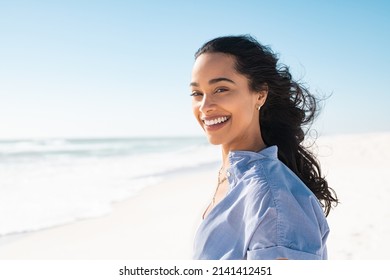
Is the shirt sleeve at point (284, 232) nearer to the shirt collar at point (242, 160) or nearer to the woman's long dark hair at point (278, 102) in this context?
the shirt collar at point (242, 160)

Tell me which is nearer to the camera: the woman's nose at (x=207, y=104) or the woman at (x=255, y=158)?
the woman at (x=255, y=158)

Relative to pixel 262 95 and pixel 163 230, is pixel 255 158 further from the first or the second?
pixel 163 230

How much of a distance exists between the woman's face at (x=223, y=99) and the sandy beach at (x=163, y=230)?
6.60ft

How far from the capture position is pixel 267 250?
1372 millimetres

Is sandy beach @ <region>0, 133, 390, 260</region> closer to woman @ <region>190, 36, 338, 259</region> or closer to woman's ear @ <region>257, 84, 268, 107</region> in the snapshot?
woman @ <region>190, 36, 338, 259</region>

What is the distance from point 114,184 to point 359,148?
10.1 metres

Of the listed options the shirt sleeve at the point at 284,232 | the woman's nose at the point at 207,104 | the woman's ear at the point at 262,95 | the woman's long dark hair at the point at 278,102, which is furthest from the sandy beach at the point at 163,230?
the shirt sleeve at the point at 284,232

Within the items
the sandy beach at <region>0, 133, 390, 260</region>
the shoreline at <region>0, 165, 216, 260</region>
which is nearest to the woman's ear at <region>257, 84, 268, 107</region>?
the sandy beach at <region>0, 133, 390, 260</region>

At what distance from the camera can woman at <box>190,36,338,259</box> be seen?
4.54ft

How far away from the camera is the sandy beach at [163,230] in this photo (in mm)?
4824

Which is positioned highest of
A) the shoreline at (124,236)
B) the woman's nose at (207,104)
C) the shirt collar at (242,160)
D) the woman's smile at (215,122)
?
the shoreline at (124,236)

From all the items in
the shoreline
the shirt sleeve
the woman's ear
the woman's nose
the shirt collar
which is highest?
the shoreline

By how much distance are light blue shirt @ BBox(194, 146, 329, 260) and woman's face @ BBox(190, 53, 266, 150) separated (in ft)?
0.93

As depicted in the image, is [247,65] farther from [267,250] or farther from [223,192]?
[267,250]
